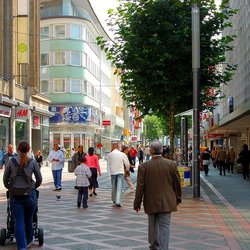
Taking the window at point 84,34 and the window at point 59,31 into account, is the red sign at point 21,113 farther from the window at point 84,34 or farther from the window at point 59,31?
the window at point 84,34

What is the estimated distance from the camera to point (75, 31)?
59312 mm

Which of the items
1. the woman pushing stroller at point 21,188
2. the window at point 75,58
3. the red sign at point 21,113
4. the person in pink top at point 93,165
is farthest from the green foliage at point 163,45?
the window at point 75,58

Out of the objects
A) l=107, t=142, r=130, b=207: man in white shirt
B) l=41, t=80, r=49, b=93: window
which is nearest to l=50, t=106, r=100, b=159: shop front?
l=41, t=80, r=49, b=93: window

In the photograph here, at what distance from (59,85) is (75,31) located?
6.16 m

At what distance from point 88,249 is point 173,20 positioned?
1258 cm

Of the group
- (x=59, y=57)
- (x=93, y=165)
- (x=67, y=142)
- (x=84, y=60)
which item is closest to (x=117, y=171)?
(x=93, y=165)

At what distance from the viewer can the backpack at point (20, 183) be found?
317 inches

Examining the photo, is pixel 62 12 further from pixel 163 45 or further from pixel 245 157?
pixel 163 45

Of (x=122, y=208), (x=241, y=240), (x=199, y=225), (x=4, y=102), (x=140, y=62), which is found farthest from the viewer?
(x=4, y=102)

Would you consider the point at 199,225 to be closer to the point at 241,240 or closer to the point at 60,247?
the point at 241,240

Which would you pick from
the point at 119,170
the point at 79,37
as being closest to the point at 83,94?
the point at 79,37

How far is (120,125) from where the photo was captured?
98.4m

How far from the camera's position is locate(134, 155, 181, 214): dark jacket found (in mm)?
7309

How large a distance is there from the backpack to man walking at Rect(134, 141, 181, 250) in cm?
175
